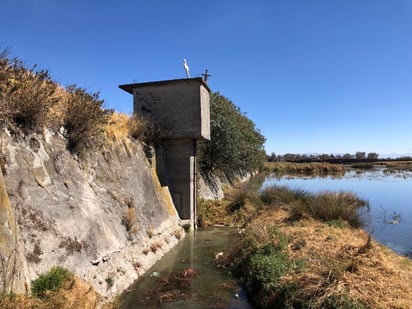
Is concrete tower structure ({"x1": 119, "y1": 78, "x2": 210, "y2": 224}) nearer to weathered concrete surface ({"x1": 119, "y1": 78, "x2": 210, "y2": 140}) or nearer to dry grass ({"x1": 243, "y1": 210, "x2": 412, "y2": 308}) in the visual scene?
weathered concrete surface ({"x1": 119, "y1": 78, "x2": 210, "y2": 140})

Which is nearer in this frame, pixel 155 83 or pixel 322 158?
pixel 155 83

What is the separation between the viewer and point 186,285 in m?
7.32

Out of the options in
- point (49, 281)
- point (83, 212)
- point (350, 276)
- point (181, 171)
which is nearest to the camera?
point (49, 281)

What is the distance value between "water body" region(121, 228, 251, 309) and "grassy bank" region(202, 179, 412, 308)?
380 millimetres

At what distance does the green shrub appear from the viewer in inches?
178

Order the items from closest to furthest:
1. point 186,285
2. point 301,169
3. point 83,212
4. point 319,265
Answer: point 319,265
point 83,212
point 186,285
point 301,169

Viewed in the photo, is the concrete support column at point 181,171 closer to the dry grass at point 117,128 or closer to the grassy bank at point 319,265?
the dry grass at point 117,128

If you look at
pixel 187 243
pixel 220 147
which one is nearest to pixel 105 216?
pixel 187 243

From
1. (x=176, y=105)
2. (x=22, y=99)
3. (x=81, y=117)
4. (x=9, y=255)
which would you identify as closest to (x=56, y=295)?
(x=9, y=255)

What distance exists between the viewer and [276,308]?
19.0ft

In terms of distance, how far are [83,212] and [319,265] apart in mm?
4395

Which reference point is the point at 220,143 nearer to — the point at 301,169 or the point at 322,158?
the point at 301,169

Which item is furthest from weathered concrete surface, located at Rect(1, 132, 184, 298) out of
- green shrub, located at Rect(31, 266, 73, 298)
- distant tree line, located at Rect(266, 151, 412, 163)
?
distant tree line, located at Rect(266, 151, 412, 163)

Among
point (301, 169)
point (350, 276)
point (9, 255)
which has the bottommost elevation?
point (350, 276)
